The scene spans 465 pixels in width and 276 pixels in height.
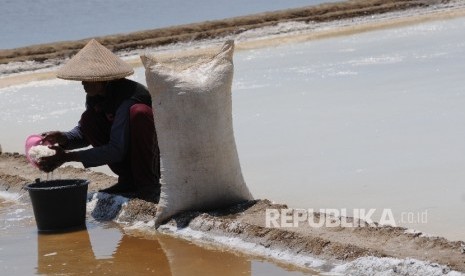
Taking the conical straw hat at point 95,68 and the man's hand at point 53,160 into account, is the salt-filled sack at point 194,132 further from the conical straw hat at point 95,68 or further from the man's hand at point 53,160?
the man's hand at point 53,160

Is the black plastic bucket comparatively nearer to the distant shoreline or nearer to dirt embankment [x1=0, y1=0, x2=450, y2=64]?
the distant shoreline

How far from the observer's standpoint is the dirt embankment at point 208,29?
64.6 ft

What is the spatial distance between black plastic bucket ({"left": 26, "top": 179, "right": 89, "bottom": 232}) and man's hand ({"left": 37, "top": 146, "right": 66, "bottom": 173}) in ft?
0.33

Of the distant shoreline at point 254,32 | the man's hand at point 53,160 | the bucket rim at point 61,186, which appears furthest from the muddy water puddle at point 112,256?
the distant shoreline at point 254,32

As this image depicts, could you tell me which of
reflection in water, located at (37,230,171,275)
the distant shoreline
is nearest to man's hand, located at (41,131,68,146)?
reflection in water, located at (37,230,171,275)

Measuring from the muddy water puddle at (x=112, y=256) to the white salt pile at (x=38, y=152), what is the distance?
1.43 ft

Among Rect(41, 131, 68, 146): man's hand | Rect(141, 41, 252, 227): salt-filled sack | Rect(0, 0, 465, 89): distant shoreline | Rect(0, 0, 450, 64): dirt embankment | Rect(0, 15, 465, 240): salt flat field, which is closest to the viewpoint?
Rect(141, 41, 252, 227): salt-filled sack

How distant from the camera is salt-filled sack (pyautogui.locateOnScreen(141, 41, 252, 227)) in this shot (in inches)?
235

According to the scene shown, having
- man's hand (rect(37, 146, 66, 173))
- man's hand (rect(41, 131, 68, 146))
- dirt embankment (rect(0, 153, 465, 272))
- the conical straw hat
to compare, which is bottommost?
dirt embankment (rect(0, 153, 465, 272))

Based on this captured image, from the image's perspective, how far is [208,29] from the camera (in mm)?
21203

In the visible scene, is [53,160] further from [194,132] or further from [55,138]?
[194,132]

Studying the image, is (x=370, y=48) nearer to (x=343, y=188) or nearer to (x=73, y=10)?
(x=343, y=188)

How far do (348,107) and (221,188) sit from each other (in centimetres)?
383

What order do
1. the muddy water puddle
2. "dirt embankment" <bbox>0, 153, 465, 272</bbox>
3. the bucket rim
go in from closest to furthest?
"dirt embankment" <bbox>0, 153, 465, 272</bbox>
the muddy water puddle
the bucket rim
